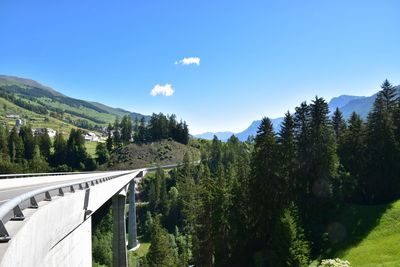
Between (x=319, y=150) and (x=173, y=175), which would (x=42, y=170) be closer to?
(x=173, y=175)

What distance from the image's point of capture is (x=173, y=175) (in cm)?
13012

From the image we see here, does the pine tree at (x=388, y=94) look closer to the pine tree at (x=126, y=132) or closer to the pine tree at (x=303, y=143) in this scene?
the pine tree at (x=303, y=143)

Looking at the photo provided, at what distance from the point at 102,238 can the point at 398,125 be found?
56.4 meters

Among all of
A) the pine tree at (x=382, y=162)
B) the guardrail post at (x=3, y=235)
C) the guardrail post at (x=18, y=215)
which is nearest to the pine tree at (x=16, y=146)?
the pine tree at (x=382, y=162)

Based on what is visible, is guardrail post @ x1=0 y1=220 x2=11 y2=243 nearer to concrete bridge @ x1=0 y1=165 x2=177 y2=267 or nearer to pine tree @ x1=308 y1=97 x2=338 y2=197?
concrete bridge @ x1=0 y1=165 x2=177 y2=267

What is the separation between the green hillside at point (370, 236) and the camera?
129 feet

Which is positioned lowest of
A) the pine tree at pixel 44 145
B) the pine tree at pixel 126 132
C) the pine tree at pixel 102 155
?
the pine tree at pixel 102 155

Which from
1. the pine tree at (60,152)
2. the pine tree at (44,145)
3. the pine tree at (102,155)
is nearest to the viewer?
the pine tree at (44,145)

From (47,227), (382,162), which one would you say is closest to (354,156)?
(382,162)

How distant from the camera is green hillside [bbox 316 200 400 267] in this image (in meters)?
39.2

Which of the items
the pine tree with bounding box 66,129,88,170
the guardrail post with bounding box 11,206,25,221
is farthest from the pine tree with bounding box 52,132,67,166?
the guardrail post with bounding box 11,206,25,221

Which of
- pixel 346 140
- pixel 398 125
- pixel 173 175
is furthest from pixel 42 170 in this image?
pixel 398 125

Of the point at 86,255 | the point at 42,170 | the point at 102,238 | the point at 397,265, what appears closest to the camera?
the point at 86,255

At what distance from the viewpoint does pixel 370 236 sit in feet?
147
